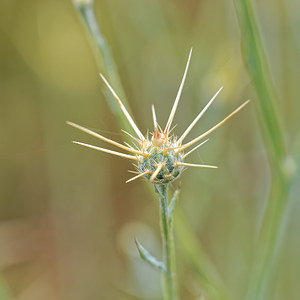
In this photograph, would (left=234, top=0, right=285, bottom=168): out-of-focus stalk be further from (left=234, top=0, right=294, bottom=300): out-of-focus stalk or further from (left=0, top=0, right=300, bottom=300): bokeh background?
(left=0, top=0, right=300, bottom=300): bokeh background

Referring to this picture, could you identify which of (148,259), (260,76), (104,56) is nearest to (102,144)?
(104,56)

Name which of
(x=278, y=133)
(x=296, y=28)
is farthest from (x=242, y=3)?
(x=296, y=28)

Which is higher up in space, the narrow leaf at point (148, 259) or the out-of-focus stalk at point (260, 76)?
the out-of-focus stalk at point (260, 76)

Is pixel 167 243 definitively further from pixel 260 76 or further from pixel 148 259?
pixel 260 76

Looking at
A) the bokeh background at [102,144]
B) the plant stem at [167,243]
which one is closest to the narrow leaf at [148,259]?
the plant stem at [167,243]

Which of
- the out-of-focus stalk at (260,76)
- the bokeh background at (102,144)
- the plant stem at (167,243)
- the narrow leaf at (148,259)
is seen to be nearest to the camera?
the plant stem at (167,243)

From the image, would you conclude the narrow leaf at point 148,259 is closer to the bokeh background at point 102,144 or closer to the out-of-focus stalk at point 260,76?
the out-of-focus stalk at point 260,76

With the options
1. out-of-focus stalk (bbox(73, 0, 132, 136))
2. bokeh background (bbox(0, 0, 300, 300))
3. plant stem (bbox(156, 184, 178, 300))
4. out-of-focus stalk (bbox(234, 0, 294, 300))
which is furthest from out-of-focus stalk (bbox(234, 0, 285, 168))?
bokeh background (bbox(0, 0, 300, 300))

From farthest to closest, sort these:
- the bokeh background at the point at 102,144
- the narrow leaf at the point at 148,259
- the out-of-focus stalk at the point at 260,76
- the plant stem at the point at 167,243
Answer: the bokeh background at the point at 102,144 → the out-of-focus stalk at the point at 260,76 → the narrow leaf at the point at 148,259 → the plant stem at the point at 167,243
